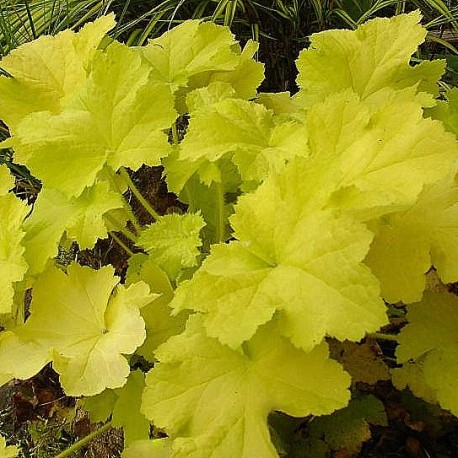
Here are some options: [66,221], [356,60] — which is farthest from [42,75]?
[356,60]

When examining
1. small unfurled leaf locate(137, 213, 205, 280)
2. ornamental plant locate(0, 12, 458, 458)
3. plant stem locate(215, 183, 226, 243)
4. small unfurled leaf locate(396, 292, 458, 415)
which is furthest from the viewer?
plant stem locate(215, 183, 226, 243)

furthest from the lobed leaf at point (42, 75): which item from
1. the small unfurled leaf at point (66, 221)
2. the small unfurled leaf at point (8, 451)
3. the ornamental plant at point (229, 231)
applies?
the small unfurled leaf at point (8, 451)

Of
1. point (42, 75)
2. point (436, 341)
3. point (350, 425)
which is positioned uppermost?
point (42, 75)

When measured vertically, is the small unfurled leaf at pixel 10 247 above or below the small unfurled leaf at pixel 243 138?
below

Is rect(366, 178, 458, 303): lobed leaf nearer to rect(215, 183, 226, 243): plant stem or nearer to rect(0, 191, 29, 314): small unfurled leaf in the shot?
rect(215, 183, 226, 243): plant stem

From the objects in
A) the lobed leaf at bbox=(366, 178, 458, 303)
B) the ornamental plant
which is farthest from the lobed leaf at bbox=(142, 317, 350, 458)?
the lobed leaf at bbox=(366, 178, 458, 303)

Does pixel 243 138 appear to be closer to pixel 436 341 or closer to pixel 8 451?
pixel 436 341

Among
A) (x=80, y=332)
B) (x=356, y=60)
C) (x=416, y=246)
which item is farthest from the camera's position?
(x=356, y=60)

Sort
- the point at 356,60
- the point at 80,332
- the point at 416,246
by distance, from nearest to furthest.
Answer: the point at 416,246, the point at 80,332, the point at 356,60

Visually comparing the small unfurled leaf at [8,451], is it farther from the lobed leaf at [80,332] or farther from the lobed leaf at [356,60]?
the lobed leaf at [356,60]

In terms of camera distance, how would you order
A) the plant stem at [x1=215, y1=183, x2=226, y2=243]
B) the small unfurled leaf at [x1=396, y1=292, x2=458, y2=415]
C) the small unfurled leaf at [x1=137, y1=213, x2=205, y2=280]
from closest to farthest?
the small unfurled leaf at [x1=396, y1=292, x2=458, y2=415], the small unfurled leaf at [x1=137, y1=213, x2=205, y2=280], the plant stem at [x1=215, y1=183, x2=226, y2=243]
